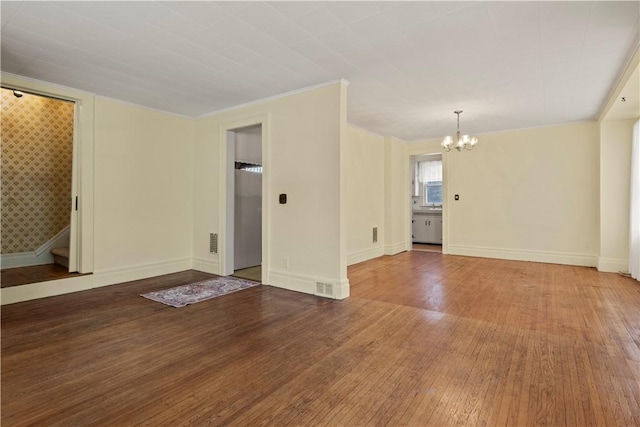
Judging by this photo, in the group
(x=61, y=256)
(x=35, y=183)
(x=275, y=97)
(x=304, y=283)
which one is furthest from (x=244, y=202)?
→ (x=35, y=183)

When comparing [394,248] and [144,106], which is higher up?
[144,106]

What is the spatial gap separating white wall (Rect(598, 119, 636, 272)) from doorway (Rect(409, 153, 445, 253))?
377cm

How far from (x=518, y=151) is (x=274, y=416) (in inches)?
265

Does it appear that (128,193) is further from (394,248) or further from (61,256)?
(394,248)

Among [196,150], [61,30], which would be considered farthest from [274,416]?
[196,150]

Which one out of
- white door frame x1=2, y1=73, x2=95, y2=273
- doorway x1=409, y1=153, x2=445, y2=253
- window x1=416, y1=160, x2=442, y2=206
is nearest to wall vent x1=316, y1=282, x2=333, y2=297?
white door frame x1=2, y1=73, x2=95, y2=273

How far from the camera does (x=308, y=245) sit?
13.7ft

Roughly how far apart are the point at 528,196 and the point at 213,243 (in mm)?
6051

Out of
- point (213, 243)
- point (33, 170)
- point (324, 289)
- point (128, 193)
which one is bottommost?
point (324, 289)

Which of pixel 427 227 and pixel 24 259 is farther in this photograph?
pixel 427 227

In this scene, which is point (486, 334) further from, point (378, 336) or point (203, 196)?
point (203, 196)

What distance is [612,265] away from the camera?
532cm

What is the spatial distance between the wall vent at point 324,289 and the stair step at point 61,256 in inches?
148

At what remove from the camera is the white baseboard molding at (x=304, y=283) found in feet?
12.8
